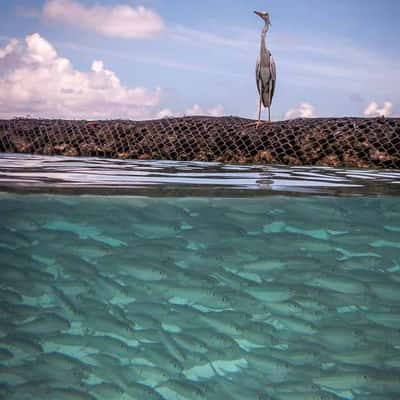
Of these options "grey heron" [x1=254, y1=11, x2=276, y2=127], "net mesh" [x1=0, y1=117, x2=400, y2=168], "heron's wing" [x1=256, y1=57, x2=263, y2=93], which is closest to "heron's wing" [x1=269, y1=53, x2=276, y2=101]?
"grey heron" [x1=254, y1=11, x2=276, y2=127]

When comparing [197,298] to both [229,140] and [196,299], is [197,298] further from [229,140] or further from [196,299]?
[229,140]

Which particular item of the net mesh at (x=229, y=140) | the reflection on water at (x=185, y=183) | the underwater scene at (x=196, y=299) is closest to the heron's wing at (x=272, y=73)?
the net mesh at (x=229, y=140)

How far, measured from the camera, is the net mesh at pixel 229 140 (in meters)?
9.79

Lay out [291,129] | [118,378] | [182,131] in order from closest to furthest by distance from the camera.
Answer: [118,378], [291,129], [182,131]

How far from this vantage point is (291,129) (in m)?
10.3

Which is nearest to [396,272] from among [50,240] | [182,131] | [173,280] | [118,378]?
[173,280]

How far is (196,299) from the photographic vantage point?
5352 mm

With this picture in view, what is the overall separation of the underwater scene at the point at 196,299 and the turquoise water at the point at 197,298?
0.01 meters

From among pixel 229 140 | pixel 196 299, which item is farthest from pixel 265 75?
pixel 196 299

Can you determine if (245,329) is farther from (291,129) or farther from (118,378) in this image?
(291,129)

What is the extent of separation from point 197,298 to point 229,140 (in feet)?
17.9

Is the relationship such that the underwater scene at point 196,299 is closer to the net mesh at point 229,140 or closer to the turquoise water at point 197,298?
the turquoise water at point 197,298

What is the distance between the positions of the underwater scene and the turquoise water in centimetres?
1

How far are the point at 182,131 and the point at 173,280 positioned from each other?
5773 mm
